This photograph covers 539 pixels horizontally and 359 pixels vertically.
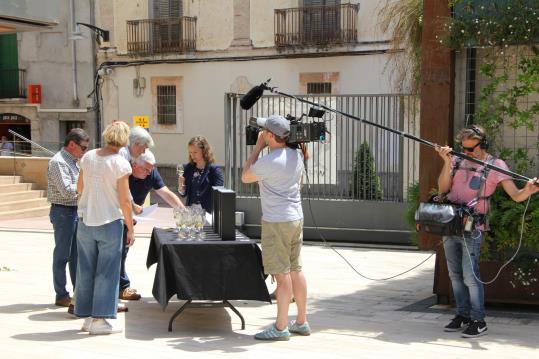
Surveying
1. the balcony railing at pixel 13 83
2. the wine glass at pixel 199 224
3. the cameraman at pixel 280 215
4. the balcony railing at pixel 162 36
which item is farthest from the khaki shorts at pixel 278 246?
the balcony railing at pixel 13 83

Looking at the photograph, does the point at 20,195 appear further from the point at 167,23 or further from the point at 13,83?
the point at 13,83

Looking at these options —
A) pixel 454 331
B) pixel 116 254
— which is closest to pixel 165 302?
pixel 116 254

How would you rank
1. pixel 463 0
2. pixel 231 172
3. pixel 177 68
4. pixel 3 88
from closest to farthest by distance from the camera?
pixel 463 0, pixel 231 172, pixel 177 68, pixel 3 88

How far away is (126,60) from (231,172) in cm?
1504

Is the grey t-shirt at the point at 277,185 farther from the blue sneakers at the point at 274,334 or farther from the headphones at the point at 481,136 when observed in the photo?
the headphones at the point at 481,136

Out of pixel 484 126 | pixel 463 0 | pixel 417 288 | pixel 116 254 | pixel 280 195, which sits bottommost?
pixel 417 288

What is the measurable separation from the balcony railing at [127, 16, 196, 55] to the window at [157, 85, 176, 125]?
4.32 ft

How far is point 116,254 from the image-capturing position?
6.77m

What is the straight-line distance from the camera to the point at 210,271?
678cm

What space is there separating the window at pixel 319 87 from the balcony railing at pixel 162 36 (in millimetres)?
4287

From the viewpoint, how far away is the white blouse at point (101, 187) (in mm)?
6645

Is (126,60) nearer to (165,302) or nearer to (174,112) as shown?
(174,112)

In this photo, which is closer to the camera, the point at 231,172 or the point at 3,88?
the point at 231,172

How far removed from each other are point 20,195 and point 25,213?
0.77m
